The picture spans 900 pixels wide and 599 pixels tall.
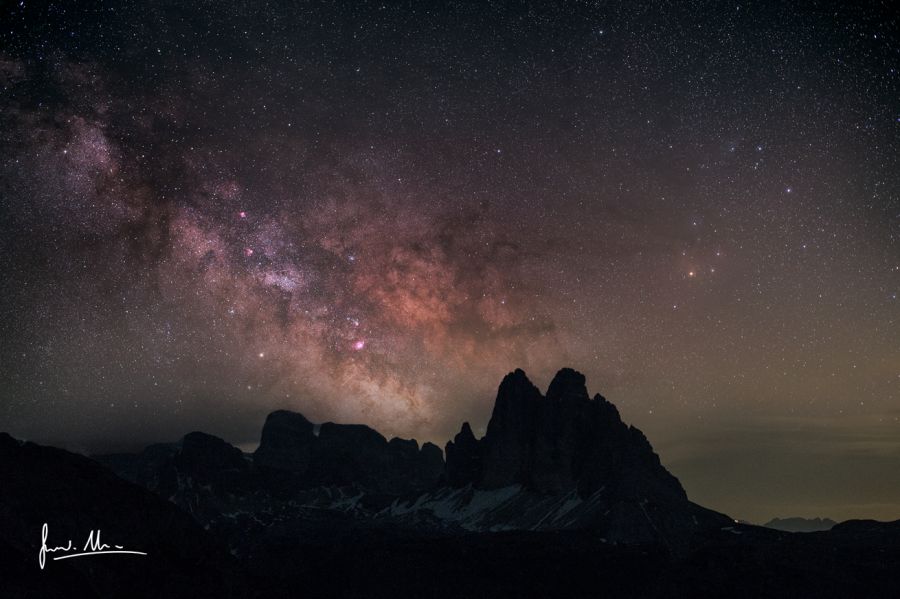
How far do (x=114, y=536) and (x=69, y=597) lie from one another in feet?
121

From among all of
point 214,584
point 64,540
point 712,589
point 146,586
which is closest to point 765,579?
point 712,589

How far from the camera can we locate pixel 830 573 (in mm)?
192875

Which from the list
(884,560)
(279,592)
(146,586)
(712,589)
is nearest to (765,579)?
(712,589)

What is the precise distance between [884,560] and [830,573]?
16.6 metres

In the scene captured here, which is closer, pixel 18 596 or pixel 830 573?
pixel 18 596

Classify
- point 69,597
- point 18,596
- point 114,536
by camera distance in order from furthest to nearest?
point 114,536 → point 69,597 → point 18,596

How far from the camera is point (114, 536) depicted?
11394 centimetres

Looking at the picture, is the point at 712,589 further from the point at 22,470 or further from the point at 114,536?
the point at 22,470

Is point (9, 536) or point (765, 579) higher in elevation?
point (9, 536)

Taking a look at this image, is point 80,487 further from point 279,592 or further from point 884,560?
point 884,560

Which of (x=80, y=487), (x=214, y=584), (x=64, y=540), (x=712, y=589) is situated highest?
(x=80, y=487)

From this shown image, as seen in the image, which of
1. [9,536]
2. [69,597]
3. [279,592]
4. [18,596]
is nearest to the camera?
[18,596]

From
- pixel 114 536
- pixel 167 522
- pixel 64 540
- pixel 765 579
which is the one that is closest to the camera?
pixel 64 540

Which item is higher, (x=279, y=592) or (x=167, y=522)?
(x=167, y=522)
